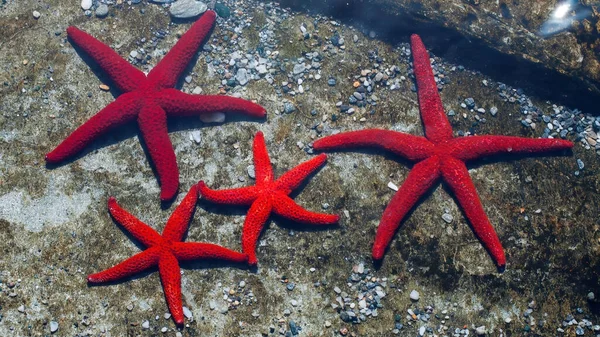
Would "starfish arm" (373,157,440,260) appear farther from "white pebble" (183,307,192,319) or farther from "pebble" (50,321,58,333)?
"pebble" (50,321,58,333)

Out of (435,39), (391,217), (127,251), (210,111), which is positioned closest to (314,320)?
(391,217)

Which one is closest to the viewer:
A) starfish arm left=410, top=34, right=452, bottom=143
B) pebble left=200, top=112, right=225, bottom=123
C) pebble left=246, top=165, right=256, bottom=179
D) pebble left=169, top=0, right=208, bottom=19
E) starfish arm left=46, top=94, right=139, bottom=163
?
starfish arm left=46, top=94, right=139, bottom=163

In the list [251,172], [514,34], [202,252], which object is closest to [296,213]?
[251,172]

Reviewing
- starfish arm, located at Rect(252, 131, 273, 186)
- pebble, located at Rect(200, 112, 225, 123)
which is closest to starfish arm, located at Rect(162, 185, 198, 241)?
starfish arm, located at Rect(252, 131, 273, 186)

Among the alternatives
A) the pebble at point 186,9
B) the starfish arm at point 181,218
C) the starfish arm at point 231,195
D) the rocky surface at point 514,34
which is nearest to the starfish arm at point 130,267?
the starfish arm at point 181,218

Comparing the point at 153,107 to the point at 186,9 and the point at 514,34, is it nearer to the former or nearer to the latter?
the point at 186,9

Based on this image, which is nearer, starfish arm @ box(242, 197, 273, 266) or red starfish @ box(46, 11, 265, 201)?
starfish arm @ box(242, 197, 273, 266)

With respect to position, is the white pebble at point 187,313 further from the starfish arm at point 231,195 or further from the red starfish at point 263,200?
the starfish arm at point 231,195

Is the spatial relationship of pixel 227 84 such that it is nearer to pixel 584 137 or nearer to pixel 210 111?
pixel 210 111
